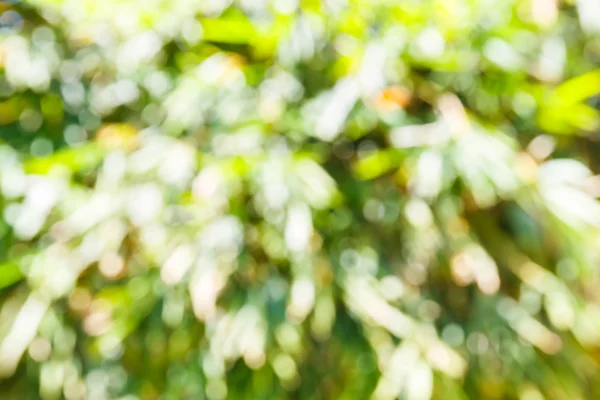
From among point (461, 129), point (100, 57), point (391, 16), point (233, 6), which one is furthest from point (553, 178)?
point (100, 57)

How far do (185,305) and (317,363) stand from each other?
0.15m

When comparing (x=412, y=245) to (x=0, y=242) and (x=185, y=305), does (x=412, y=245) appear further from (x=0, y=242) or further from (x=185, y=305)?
(x=0, y=242)

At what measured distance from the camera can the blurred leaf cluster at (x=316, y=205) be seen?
1.45ft

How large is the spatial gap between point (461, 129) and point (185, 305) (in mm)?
315

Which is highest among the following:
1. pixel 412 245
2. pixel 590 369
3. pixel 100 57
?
pixel 100 57

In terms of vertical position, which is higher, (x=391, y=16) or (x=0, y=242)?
(x=391, y=16)

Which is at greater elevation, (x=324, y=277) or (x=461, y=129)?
(x=461, y=129)

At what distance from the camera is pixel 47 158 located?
1.49 ft

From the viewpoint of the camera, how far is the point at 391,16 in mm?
451

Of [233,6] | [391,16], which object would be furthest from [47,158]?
[391,16]

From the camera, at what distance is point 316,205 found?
1.46 ft

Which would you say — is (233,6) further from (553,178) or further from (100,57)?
(553,178)

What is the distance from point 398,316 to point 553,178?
0.19 m

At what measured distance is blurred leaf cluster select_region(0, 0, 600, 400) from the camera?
0.44 meters
